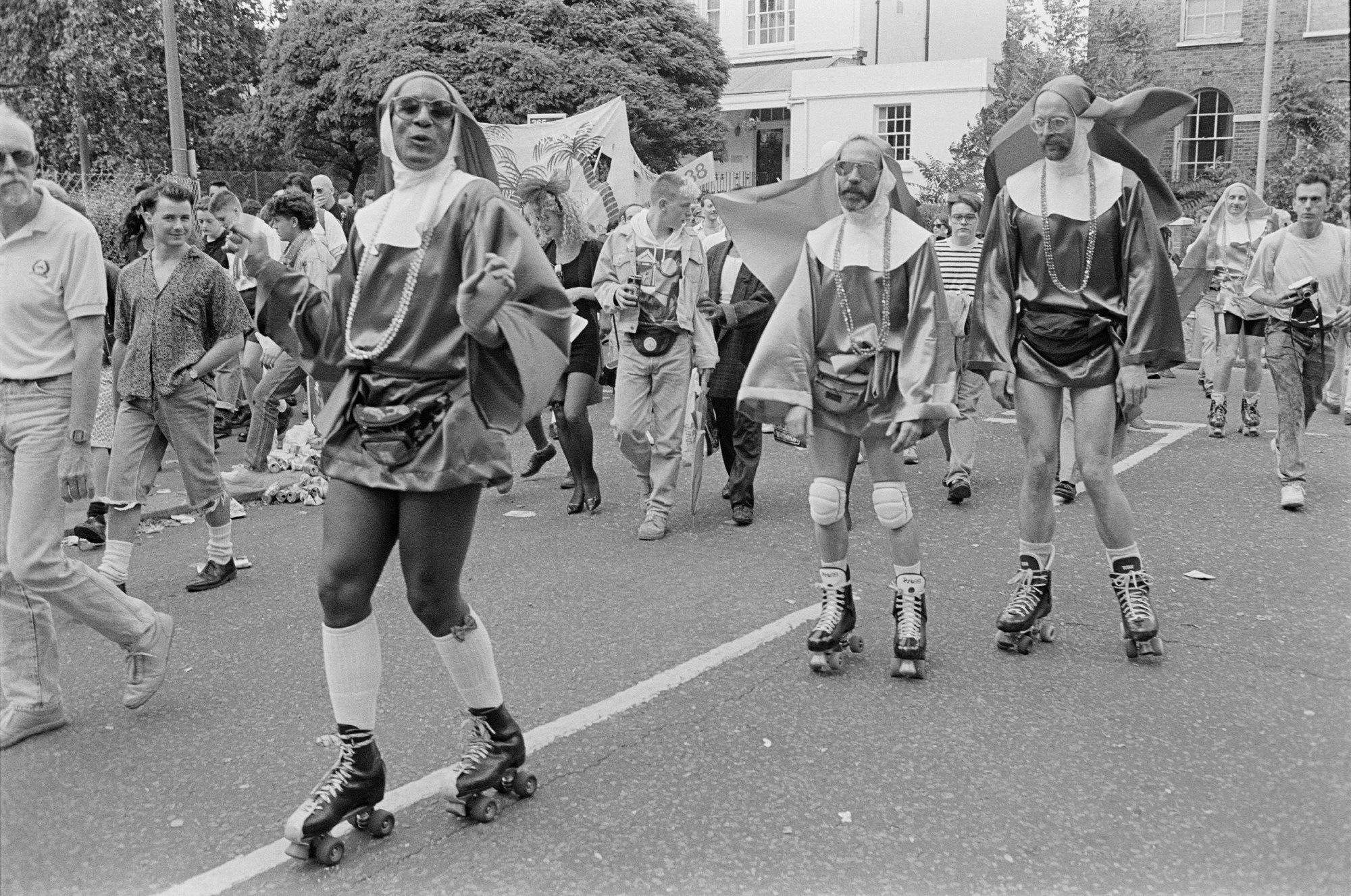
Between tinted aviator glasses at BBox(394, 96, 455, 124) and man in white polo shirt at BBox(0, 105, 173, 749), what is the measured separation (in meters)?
1.53

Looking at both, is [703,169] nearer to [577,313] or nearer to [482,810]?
[577,313]

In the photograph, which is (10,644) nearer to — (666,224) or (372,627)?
(372,627)

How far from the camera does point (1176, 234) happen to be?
58.1 ft

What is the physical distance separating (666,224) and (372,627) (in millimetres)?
4569

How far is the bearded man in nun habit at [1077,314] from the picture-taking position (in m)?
5.03

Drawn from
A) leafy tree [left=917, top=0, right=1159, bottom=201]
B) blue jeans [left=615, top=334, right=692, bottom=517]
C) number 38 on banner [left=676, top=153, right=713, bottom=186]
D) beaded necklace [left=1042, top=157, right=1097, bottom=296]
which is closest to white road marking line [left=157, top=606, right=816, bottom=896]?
beaded necklace [left=1042, top=157, right=1097, bottom=296]

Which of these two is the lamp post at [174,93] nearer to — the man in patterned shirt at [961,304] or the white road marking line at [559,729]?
the man in patterned shirt at [961,304]

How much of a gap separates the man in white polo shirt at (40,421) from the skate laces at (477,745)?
159 centimetres

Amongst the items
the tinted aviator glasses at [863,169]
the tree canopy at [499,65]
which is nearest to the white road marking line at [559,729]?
the tinted aviator glasses at [863,169]

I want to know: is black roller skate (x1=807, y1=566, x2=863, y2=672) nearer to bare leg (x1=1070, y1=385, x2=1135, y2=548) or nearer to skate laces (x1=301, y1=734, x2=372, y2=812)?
bare leg (x1=1070, y1=385, x2=1135, y2=548)

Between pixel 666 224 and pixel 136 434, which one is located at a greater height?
pixel 666 224

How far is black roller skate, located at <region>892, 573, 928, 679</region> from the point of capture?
4.88 metres

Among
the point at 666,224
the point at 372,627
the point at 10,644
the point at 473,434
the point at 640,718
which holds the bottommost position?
the point at 640,718

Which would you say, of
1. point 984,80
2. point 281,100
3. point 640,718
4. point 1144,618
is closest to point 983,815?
point 640,718
